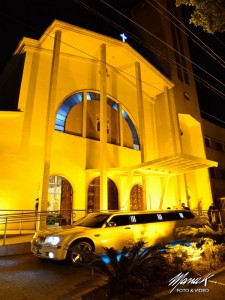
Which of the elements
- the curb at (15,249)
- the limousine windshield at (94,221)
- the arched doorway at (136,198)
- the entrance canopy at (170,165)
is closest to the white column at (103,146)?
the entrance canopy at (170,165)

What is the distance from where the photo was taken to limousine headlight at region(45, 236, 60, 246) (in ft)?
22.5

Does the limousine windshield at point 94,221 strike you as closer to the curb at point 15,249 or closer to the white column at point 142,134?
the curb at point 15,249

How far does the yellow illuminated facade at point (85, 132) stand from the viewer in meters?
13.0

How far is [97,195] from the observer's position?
51.8 feet

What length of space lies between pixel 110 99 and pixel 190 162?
8.94 m

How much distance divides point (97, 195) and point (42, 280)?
10.2 metres

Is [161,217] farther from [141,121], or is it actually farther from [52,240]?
[141,121]

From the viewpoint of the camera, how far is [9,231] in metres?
11.7

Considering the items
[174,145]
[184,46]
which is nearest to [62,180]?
[174,145]

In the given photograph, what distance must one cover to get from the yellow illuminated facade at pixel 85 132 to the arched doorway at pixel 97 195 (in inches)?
2.6

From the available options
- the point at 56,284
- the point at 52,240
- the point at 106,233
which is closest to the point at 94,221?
the point at 106,233

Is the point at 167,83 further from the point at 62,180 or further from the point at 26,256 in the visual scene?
the point at 26,256

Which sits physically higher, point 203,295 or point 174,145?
point 174,145

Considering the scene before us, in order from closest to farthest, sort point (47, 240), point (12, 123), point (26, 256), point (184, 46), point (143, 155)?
1. point (47, 240)
2. point (26, 256)
3. point (12, 123)
4. point (143, 155)
5. point (184, 46)
